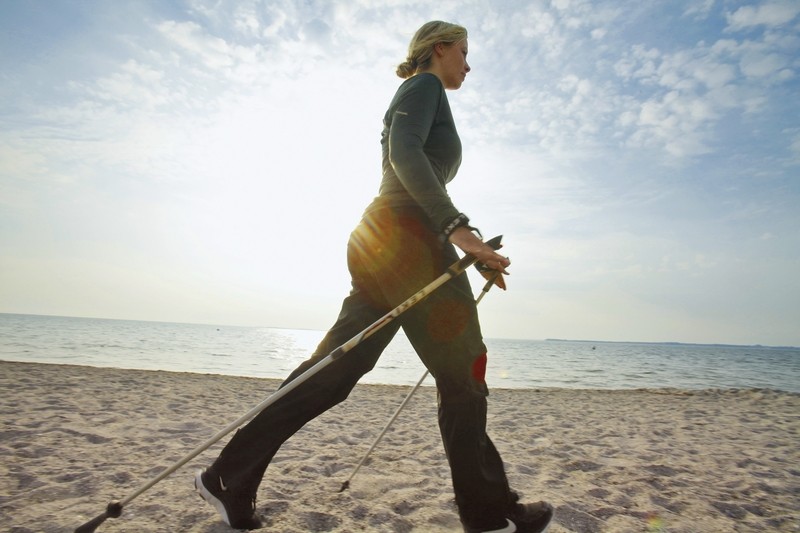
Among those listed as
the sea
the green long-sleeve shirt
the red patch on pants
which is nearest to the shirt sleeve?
the green long-sleeve shirt

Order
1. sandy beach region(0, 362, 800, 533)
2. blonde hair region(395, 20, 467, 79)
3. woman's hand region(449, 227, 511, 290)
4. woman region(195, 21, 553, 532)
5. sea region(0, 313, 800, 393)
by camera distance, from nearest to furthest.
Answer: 1. woman's hand region(449, 227, 511, 290)
2. woman region(195, 21, 553, 532)
3. blonde hair region(395, 20, 467, 79)
4. sandy beach region(0, 362, 800, 533)
5. sea region(0, 313, 800, 393)

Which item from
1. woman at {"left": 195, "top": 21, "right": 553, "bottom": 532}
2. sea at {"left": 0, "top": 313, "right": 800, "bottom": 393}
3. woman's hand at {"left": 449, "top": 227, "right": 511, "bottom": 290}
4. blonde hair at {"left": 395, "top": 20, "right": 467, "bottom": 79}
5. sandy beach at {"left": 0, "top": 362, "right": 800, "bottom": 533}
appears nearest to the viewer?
woman's hand at {"left": 449, "top": 227, "right": 511, "bottom": 290}

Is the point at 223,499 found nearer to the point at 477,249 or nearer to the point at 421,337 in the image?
the point at 421,337

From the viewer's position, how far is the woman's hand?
176 centimetres

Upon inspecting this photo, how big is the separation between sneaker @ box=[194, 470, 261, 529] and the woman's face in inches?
86.5

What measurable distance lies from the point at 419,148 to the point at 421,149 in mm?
13

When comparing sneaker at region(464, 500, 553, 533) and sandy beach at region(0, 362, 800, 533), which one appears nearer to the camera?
sneaker at region(464, 500, 553, 533)

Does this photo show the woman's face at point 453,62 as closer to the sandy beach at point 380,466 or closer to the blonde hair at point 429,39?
the blonde hair at point 429,39

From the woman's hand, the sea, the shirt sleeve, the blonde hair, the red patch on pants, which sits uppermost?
the blonde hair

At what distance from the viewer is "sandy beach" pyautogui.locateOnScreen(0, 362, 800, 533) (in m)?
2.46

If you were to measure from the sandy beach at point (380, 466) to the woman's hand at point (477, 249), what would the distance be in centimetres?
156

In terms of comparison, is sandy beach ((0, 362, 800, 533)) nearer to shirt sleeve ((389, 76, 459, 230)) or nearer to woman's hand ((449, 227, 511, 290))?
woman's hand ((449, 227, 511, 290))

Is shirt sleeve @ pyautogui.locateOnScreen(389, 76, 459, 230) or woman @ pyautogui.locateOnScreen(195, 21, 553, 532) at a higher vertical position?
shirt sleeve @ pyautogui.locateOnScreen(389, 76, 459, 230)

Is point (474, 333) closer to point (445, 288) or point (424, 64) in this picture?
point (445, 288)
